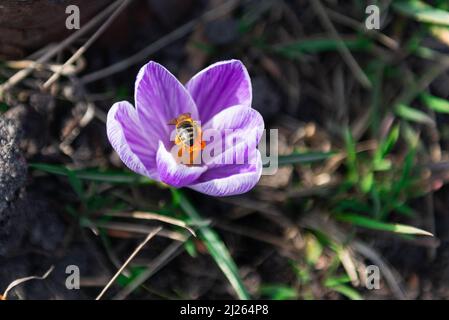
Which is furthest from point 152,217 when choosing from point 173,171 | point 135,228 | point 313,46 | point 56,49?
point 313,46

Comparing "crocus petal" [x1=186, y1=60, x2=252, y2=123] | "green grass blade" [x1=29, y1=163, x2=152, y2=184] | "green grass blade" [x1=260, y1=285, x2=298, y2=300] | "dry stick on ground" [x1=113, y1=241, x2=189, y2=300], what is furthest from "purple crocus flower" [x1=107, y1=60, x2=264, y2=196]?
"green grass blade" [x1=260, y1=285, x2=298, y2=300]

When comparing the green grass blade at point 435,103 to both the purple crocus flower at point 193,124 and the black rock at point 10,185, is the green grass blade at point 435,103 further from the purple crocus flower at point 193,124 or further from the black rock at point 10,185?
the black rock at point 10,185

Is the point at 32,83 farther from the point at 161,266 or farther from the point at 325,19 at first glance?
the point at 325,19

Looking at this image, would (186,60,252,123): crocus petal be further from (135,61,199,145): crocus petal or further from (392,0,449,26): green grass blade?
(392,0,449,26): green grass blade

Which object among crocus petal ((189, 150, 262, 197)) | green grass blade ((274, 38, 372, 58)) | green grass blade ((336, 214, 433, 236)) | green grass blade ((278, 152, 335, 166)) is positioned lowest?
green grass blade ((336, 214, 433, 236))

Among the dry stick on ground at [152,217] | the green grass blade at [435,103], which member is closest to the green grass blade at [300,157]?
the dry stick on ground at [152,217]

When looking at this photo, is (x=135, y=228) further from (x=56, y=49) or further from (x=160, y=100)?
(x=56, y=49)

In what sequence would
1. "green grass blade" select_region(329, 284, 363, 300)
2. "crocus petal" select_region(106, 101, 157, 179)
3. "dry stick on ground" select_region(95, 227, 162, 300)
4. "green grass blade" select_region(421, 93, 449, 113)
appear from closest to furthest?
"crocus petal" select_region(106, 101, 157, 179) < "dry stick on ground" select_region(95, 227, 162, 300) < "green grass blade" select_region(329, 284, 363, 300) < "green grass blade" select_region(421, 93, 449, 113)
